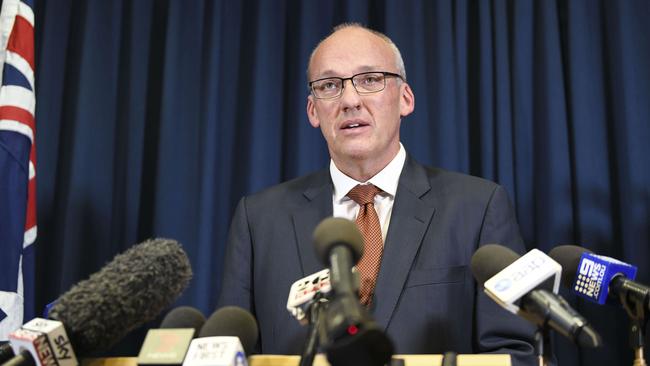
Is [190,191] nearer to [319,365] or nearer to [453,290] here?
[453,290]

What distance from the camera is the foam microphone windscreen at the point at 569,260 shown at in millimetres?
1445

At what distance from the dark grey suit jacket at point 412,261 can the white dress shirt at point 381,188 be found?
3cm

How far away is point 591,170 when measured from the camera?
2.53m

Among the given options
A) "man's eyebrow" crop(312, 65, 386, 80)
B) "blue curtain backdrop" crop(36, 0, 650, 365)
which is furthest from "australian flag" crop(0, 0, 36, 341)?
"man's eyebrow" crop(312, 65, 386, 80)

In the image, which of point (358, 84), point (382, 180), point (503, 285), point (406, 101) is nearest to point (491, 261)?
point (503, 285)

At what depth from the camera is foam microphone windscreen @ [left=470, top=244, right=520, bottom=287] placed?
1.20 meters

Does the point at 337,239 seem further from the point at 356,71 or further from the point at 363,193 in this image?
the point at 356,71

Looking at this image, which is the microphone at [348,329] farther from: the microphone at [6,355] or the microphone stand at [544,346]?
the microphone at [6,355]

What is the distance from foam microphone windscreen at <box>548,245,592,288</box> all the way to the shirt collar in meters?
0.74

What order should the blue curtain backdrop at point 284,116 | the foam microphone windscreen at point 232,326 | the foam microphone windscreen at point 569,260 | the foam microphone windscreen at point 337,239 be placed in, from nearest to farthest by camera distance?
the foam microphone windscreen at point 337,239, the foam microphone windscreen at point 232,326, the foam microphone windscreen at point 569,260, the blue curtain backdrop at point 284,116

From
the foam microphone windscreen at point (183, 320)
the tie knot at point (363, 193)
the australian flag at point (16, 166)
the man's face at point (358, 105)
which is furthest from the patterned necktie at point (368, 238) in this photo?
the australian flag at point (16, 166)

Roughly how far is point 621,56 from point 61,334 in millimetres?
2240

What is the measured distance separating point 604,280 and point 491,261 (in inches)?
11.0

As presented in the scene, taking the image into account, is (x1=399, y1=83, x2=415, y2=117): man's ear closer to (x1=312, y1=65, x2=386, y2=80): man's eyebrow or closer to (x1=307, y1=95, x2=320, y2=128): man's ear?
(x1=312, y1=65, x2=386, y2=80): man's eyebrow
